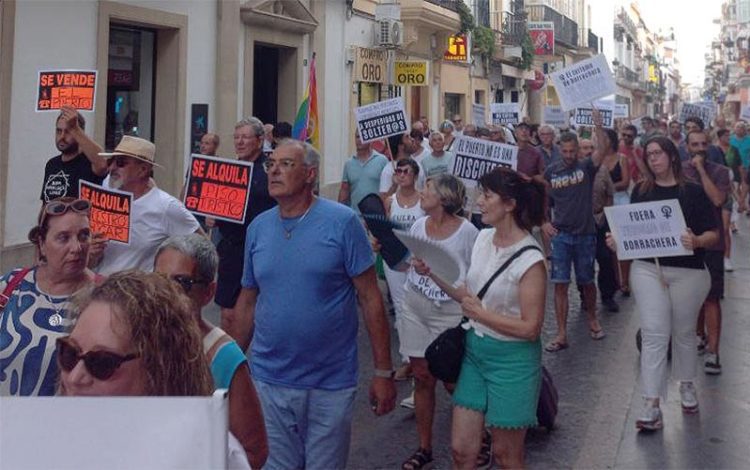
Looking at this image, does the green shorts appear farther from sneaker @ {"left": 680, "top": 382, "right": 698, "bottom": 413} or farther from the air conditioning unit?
the air conditioning unit

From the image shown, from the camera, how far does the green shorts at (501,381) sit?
13.5 feet

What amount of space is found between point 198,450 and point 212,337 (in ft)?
3.79

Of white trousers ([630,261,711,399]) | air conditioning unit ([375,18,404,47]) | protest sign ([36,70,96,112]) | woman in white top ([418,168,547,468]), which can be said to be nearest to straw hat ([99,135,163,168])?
woman in white top ([418,168,547,468])

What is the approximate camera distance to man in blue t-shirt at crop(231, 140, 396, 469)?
13.0 feet

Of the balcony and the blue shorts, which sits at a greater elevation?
the balcony

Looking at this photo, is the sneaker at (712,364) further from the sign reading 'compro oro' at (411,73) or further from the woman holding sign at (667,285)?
the sign reading 'compro oro' at (411,73)

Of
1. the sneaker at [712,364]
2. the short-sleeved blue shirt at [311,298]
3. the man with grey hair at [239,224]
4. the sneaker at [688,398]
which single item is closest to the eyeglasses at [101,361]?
the short-sleeved blue shirt at [311,298]

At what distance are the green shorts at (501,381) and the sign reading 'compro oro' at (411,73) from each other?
15536mm

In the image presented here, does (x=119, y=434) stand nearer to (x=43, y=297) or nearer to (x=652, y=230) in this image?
(x=43, y=297)

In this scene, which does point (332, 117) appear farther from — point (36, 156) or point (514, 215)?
point (514, 215)

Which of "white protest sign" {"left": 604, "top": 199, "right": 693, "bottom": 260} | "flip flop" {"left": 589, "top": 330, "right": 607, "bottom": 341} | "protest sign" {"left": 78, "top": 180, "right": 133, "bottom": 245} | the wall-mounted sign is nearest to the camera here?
"protest sign" {"left": 78, "top": 180, "right": 133, "bottom": 245}

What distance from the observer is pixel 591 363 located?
25.2ft

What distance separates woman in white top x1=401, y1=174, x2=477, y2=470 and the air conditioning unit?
15041mm

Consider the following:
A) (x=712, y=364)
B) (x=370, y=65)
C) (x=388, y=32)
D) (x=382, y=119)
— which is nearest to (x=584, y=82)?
(x=382, y=119)
